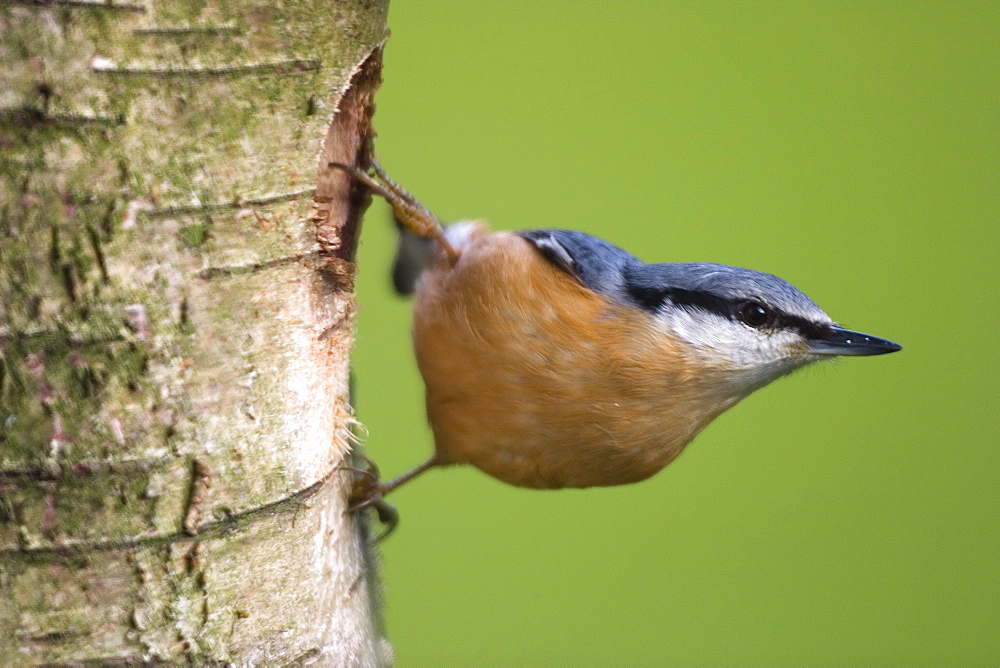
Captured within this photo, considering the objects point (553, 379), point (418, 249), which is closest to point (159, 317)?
Answer: point (553, 379)

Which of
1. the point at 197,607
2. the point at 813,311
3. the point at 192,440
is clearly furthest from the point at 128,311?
the point at 813,311

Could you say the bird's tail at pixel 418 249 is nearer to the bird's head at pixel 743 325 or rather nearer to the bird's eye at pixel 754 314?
the bird's head at pixel 743 325

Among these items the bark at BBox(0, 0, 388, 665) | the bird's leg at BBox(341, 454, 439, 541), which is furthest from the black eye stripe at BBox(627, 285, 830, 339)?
the bark at BBox(0, 0, 388, 665)

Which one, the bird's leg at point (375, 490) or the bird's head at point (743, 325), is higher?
the bird's head at point (743, 325)

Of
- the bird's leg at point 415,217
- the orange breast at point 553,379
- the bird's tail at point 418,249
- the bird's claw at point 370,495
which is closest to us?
the bird's claw at point 370,495

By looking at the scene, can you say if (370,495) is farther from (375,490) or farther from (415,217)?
(415,217)

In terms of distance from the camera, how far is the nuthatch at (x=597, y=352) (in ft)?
7.16

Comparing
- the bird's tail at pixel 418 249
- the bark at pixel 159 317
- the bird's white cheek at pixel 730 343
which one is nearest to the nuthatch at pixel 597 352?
the bird's white cheek at pixel 730 343

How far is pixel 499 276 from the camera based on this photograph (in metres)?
2.29

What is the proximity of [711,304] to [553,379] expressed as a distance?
44 cm

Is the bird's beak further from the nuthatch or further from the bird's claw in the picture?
the bird's claw

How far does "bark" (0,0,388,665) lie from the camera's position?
126 cm

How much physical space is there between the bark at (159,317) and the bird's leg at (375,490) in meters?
0.45

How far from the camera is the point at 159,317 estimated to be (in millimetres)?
1350
